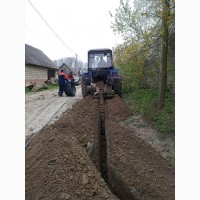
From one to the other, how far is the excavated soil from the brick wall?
16.0m

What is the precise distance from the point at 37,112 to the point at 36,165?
4.26 metres

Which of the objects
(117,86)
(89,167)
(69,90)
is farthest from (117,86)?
(89,167)

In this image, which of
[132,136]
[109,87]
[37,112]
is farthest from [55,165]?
[109,87]

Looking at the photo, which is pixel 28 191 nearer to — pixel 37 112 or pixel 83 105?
pixel 37 112

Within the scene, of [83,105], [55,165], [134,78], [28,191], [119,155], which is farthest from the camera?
[134,78]

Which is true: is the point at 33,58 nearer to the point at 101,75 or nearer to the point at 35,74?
the point at 35,74

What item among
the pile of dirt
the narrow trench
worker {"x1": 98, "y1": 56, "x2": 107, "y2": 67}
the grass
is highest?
worker {"x1": 98, "y1": 56, "x2": 107, "y2": 67}

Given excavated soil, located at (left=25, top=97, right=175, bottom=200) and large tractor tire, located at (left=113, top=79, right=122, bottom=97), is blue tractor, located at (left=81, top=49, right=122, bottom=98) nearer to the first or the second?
large tractor tire, located at (left=113, top=79, right=122, bottom=97)

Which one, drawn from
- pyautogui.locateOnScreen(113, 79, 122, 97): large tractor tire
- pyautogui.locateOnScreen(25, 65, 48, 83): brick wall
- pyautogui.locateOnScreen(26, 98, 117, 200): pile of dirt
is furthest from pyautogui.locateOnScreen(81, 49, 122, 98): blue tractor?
pyautogui.locateOnScreen(25, 65, 48, 83): brick wall

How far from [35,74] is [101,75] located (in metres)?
13.7

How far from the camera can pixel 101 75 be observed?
438 inches

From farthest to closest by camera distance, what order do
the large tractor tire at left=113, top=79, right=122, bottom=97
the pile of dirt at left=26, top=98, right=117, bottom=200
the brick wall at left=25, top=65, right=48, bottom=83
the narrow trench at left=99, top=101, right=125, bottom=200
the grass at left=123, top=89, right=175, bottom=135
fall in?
the brick wall at left=25, top=65, right=48, bottom=83 < the large tractor tire at left=113, top=79, right=122, bottom=97 < the grass at left=123, top=89, right=175, bottom=135 < the narrow trench at left=99, top=101, right=125, bottom=200 < the pile of dirt at left=26, top=98, right=117, bottom=200

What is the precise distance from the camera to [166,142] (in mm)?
Answer: 5578

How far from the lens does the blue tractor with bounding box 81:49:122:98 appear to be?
408 inches
